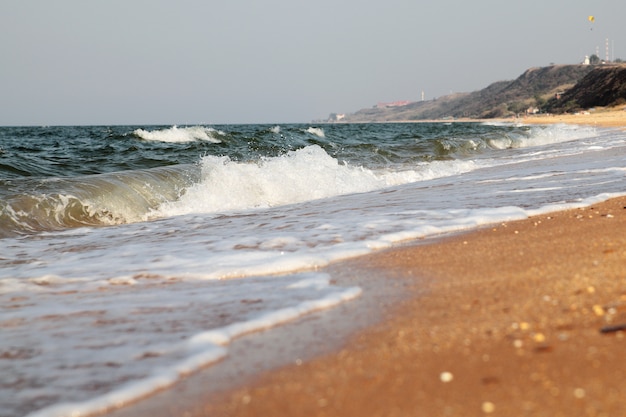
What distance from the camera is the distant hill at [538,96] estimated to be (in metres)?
77.6

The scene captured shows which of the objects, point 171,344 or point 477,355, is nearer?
point 477,355

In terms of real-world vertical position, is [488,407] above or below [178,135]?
below

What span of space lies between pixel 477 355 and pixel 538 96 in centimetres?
11802

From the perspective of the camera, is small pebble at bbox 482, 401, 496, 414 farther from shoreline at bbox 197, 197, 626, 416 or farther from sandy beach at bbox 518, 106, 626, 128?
sandy beach at bbox 518, 106, 626, 128

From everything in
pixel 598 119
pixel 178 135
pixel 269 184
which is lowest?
pixel 598 119

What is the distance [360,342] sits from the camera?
2.08 metres

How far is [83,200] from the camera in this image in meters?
7.38

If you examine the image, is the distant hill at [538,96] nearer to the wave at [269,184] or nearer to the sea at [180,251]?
the wave at [269,184]

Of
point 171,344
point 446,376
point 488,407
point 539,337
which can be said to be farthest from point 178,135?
point 488,407

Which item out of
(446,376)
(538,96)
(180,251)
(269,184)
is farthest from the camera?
(538,96)

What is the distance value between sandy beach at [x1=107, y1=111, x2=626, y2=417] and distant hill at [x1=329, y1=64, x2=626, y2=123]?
7365 centimetres

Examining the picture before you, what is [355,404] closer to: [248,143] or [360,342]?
[360,342]

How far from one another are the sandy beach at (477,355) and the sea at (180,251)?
357 mm

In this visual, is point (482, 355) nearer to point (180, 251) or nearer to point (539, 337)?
point (539, 337)
